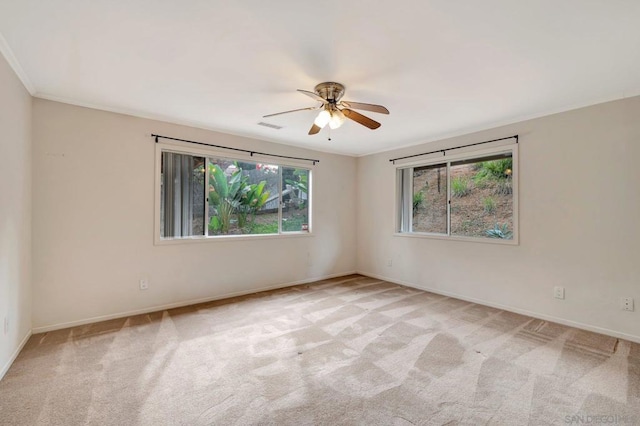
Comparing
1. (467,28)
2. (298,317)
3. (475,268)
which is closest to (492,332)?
(475,268)

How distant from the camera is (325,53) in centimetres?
204

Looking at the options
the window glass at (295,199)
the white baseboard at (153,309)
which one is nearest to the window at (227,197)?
the window glass at (295,199)

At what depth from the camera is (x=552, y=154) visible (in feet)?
10.6

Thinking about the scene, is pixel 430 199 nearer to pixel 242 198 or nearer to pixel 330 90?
pixel 330 90

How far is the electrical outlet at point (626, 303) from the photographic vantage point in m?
2.75

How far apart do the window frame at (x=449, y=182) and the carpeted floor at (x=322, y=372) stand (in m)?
1.02

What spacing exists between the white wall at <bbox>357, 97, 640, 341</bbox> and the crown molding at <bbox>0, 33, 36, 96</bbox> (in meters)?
4.65

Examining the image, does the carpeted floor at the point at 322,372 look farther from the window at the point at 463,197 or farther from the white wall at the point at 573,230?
the window at the point at 463,197

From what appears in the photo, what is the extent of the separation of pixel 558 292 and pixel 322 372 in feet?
9.24

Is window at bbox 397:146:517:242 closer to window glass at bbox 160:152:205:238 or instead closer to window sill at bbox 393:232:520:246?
window sill at bbox 393:232:520:246

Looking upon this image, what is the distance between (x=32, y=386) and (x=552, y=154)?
16.7ft

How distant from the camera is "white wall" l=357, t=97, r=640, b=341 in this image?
109 inches

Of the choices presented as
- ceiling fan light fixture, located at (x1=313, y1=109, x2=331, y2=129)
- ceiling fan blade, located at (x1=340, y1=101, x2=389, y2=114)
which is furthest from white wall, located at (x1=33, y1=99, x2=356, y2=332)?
ceiling fan blade, located at (x1=340, y1=101, x2=389, y2=114)

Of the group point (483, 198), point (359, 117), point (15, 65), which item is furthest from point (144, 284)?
point (483, 198)
